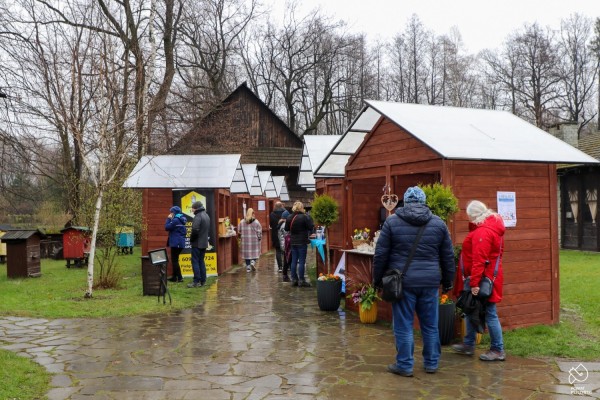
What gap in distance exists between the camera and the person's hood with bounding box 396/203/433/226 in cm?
586

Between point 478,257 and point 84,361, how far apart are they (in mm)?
4531

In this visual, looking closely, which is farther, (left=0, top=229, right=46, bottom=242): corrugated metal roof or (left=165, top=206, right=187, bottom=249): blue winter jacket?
(left=0, top=229, right=46, bottom=242): corrugated metal roof

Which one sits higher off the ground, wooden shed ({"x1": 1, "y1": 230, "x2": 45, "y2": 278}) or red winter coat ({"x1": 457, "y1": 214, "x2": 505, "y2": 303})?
red winter coat ({"x1": 457, "y1": 214, "x2": 505, "y2": 303})

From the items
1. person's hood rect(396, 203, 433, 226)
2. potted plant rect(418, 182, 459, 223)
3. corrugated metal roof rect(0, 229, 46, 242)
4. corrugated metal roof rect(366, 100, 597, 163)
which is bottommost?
corrugated metal roof rect(0, 229, 46, 242)

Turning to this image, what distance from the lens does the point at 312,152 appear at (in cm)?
1775

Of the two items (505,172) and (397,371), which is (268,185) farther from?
(397,371)

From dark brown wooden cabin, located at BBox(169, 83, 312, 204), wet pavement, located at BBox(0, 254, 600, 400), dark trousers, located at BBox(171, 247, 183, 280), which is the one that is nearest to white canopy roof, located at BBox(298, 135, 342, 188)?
dark trousers, located at BBox(171, 247, 183, 280)

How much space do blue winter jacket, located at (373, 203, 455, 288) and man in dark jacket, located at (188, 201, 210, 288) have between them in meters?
7.10

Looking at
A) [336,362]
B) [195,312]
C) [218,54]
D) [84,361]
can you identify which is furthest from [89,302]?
[218,54]

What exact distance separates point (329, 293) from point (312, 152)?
8.83 m

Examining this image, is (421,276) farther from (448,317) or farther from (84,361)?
(84,361)

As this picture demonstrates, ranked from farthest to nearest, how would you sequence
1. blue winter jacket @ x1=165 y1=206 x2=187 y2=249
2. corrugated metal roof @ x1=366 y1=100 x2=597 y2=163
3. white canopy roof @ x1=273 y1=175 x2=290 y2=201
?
1. white canopy roof @ x1=273 y1=175 x2=290 y2=201
2. blue winter jacket @ x1=165 y1=206 x2=187 y2=249
3. corrugated metal roof @ x1=366 y1=100 x2=597 y2=163

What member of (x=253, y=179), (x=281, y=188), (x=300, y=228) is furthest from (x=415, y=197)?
(x=281, y=188)

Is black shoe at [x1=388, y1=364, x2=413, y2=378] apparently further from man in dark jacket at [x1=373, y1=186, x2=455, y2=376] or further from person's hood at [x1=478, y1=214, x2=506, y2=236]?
person's hood at [x1=478, y1=214, x2=506, y2=236]
